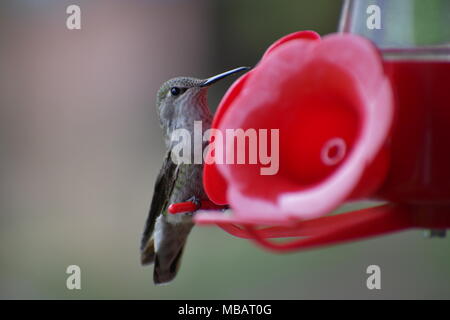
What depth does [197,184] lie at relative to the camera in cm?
294

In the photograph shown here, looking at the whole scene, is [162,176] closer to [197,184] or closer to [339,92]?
[197,184]

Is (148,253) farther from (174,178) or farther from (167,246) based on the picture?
(174,178)

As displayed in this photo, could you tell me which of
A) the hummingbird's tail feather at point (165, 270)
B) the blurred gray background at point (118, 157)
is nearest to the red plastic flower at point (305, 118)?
the hummingbird's tail feather at point (165, 270)

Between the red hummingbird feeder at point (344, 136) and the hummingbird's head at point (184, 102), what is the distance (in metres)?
1.26

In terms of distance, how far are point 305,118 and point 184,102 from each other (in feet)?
4.83

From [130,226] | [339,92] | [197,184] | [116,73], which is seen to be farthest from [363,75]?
[116,73]

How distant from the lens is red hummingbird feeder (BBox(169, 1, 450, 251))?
1.35 metres

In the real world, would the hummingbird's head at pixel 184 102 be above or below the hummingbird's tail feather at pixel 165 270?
above

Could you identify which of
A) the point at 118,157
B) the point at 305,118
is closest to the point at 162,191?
the point at 305,118

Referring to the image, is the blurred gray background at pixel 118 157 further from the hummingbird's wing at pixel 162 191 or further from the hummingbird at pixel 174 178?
the hummingbird's wing at pixel 162 191

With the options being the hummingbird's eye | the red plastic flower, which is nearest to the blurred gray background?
the hummingbird's eye

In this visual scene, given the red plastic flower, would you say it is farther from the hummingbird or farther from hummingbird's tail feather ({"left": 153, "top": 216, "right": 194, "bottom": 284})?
hummingbird's tail feather ({"left": 153, "top": 216, "right": 194, "bottom": 284})

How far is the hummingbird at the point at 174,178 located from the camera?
2957 millimetres

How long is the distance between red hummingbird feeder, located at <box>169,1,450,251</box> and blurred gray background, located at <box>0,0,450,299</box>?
4.80 meters
